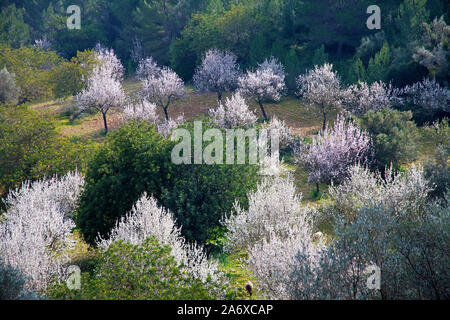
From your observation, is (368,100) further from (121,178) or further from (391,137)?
(121,178)

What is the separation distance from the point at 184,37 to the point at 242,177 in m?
33.5

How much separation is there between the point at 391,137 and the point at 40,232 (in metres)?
16.2

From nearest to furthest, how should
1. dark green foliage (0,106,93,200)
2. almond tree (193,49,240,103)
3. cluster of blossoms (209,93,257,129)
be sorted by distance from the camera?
dark green foliage (0,106,93,200) → cluster of blossoms (209,93,257,129) → almond tree (193,49,240,103)

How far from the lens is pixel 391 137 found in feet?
68.6

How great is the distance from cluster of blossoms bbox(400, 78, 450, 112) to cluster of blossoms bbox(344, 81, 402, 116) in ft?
4.47

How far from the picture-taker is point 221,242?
16328 millimetres

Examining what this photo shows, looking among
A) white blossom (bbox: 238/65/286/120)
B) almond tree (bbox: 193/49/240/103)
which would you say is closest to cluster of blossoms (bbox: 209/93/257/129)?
white blossom (bbox: 238/65/286/120)

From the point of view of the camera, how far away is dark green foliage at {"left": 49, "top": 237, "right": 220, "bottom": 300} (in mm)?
10070

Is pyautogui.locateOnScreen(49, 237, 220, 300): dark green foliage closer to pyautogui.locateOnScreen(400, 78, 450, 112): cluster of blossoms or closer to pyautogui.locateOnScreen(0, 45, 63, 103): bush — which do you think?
pyautogui.locateOnScreen(400, 78, 450, 112): cluster of blossoms

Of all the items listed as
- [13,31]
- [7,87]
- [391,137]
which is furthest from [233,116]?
[13,31]

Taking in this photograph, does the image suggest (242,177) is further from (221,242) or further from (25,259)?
(25,259)

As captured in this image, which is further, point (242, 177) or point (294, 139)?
point (294, 139)
